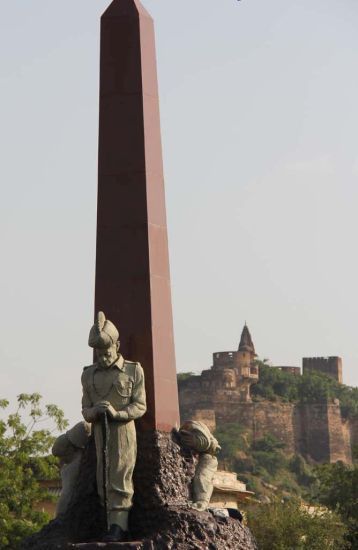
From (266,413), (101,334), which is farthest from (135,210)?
(266,413)

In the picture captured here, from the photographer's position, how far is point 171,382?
59.7ft

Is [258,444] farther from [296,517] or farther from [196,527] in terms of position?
[196,527]

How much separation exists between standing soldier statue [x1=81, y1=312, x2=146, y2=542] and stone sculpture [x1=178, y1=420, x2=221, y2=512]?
0.64 meters

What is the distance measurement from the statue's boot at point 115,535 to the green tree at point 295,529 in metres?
28.0

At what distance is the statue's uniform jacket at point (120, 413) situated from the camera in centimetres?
1731

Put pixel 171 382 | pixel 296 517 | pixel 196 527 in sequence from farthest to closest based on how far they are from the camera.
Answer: pixel 296 517, pixel 171 382, pixel 196 527

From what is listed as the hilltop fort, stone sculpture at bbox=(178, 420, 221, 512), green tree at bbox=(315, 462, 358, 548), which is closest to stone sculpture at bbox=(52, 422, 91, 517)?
stone sculpture at bbox=(178, 420, 221, 512)

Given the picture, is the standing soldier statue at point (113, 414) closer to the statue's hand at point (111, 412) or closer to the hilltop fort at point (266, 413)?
the statue's hand at point (111, 412)

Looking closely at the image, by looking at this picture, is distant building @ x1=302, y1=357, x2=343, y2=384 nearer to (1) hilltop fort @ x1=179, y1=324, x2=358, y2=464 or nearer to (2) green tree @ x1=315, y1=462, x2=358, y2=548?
(1) hilltop fort @ x1=179, y1=324, x2=358, y2=464

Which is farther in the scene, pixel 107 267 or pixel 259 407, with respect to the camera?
pixel 259 407

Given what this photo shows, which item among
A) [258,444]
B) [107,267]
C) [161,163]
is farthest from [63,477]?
[258,444]

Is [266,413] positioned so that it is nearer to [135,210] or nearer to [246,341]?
[246,341]

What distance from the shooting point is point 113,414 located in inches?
677

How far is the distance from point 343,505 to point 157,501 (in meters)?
34.6
